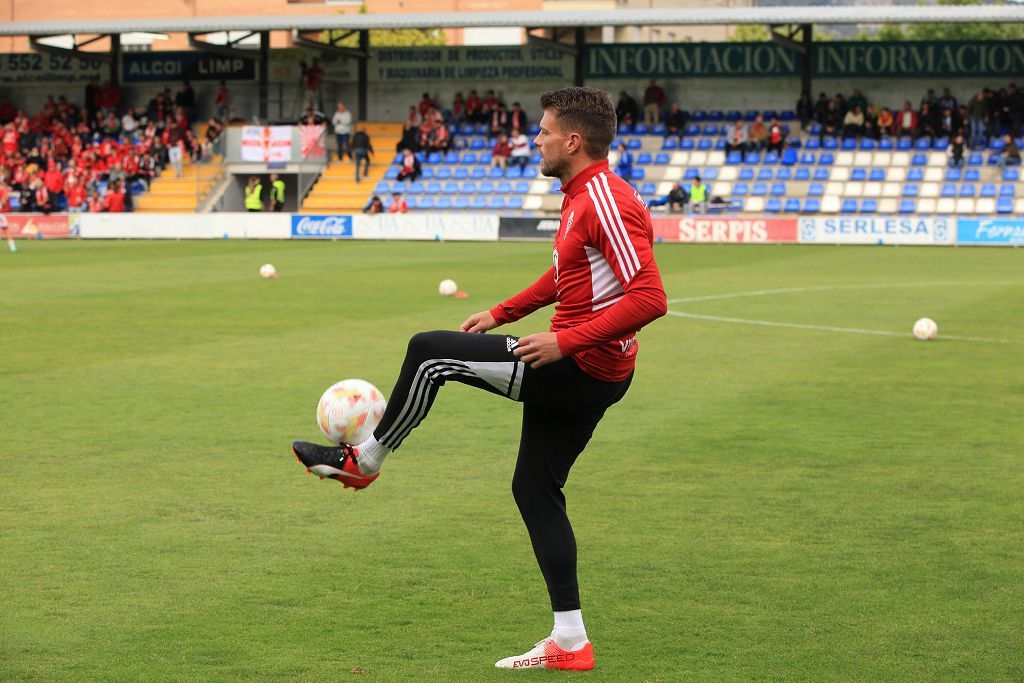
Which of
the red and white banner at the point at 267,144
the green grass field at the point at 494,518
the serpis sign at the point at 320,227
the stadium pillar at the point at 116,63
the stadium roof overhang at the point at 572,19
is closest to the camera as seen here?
the green grass field at the point at 494,518

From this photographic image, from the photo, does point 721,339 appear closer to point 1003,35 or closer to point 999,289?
point 999,289

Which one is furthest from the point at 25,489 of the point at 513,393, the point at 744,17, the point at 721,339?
the point at 744,17

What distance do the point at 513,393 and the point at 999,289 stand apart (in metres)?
20.1

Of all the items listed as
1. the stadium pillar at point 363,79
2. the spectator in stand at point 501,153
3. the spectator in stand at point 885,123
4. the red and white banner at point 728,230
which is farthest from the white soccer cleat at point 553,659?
the stadium pillar at point 363,79

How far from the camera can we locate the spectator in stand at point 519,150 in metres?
47.2

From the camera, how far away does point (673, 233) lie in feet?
130

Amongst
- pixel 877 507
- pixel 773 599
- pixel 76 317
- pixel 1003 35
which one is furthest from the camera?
pixel 1003 35

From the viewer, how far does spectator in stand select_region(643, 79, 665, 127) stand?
160ft

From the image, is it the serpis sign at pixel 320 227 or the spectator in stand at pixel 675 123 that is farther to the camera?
the spectator in stand at pixel 675 123

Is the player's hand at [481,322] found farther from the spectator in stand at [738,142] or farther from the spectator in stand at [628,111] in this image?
the spectator in stand at [628,111]

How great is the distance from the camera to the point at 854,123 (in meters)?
45.7

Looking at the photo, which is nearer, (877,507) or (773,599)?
(773,599)

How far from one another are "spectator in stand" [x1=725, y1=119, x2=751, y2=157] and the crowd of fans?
701 inches

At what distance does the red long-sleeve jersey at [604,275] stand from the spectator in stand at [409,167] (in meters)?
42.8
